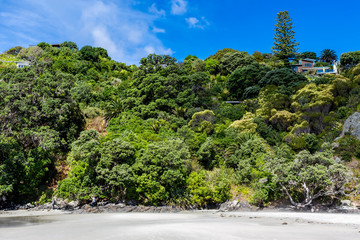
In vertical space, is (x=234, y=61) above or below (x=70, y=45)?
below

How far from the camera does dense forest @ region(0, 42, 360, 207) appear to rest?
22.0m

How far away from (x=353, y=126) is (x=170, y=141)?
826 inches

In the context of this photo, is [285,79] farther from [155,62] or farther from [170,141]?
Result: [170,141]

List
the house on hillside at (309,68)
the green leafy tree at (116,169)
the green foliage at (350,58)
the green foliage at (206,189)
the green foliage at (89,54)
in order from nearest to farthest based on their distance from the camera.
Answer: the green leafy tree at (116,169) → the green foliage at (206,189) → the green foliage at (89,54) → the green foliage at (350,58) → the house on hillside at (309,68)

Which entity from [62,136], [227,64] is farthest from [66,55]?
[227,64]

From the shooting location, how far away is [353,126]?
95.4 ft

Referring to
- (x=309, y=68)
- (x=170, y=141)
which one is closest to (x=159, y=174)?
(x=170, y=141)

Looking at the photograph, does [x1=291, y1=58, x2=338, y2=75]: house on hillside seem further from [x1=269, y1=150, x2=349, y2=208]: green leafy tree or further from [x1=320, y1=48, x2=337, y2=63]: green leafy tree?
[x1=269, y1=150, x2=349, y2=208]: green leafy tree

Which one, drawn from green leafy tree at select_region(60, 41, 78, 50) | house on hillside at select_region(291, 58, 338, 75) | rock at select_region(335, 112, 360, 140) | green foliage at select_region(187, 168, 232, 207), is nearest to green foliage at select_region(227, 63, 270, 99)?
rock at select_region(335, 112, 360, 140)

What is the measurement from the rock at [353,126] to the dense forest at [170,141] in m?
1.25

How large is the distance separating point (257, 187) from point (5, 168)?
882 inches

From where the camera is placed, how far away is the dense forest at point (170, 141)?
22.0 meters

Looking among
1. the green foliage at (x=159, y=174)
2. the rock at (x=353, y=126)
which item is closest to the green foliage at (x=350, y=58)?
the rock at (x=353, y=126)

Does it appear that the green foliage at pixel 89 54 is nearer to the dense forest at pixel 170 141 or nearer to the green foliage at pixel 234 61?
the dense forest at pixel 170 141
